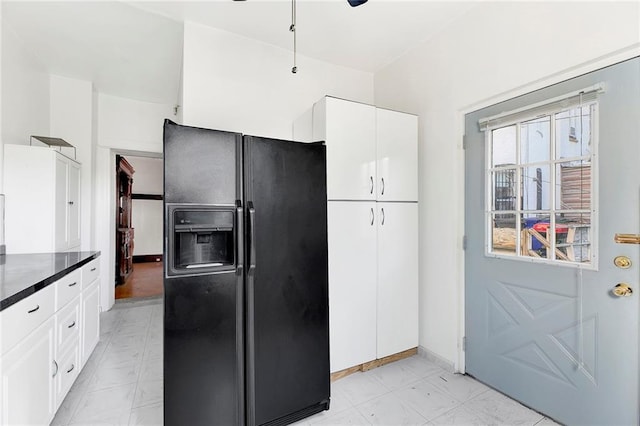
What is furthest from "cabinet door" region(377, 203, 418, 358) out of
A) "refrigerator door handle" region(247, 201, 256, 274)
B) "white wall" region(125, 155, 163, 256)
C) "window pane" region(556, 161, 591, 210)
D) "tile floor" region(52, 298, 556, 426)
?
"white wall" region(125, 155, 163, 256)

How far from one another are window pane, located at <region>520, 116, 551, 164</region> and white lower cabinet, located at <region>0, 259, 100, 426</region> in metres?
2.89

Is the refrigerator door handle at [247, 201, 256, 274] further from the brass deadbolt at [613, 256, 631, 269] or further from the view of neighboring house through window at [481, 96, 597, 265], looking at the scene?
the brass deadbolt at [613, 256, 631, 269]

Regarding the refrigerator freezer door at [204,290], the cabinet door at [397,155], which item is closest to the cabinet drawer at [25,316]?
the refrigerator freezer door at [204,290]

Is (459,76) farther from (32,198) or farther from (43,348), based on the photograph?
(32,198)

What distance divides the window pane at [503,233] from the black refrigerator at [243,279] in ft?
4.15

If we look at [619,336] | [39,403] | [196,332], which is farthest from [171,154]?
[619,336]

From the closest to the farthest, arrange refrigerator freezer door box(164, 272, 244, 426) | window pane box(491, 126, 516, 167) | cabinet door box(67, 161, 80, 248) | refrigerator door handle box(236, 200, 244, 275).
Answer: refrigerator freezer door box(164, 272, 244, 426), refrigerator door handle box(236, 200, 244, 275), window pane box(491, 126, 516, 167), cabinet door box(67, 161, 80, 248)

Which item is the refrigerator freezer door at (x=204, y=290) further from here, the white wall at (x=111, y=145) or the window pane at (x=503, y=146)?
the white wall at (x=111, y=145)

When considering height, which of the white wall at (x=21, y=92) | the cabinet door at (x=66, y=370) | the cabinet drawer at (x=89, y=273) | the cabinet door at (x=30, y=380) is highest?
the white wall at (x=21, y=92)

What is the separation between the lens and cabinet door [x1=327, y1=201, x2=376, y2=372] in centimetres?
223

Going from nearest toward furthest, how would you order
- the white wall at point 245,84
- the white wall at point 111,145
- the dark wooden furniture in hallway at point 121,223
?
the white wall at point 245,84, the white wall at point 111,145, the dark wooden furniture in hallway at point 121,223

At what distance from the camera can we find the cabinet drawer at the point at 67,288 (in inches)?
69.4

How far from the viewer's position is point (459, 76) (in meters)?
2.30

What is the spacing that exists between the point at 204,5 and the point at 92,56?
1665mm
